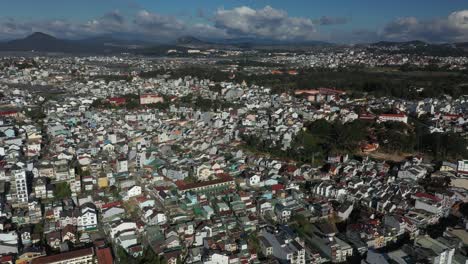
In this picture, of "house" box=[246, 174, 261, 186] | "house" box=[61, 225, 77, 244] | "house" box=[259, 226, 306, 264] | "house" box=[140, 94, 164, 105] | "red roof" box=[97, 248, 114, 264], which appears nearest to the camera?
"red roof" box=[97, 248, 114, 264]

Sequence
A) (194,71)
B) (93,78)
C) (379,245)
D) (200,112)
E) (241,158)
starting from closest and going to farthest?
(379,245) < (241,158) < (200,112) < (93,78) < (194,71)

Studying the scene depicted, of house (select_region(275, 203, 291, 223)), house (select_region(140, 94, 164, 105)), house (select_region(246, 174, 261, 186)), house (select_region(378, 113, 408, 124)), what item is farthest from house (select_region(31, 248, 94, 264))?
house (select_region(140, 94, 164, 105))

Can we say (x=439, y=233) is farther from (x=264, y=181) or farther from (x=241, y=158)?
(x=241, y=158)

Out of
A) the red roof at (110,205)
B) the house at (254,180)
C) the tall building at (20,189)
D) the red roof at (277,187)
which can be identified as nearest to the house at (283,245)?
the red roof at (277,187)

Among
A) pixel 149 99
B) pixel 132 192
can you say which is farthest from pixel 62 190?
pixel 149 99

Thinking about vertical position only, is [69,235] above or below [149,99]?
below

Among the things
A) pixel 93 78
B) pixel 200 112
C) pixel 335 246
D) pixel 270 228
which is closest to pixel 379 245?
pixel 335 246

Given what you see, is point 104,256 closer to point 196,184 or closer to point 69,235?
point 69,235

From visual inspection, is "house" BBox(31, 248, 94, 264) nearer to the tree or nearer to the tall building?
the tree
